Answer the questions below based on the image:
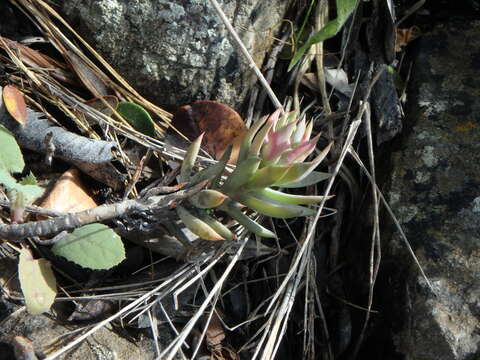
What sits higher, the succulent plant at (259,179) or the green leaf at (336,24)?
the green leaf at (336,24)

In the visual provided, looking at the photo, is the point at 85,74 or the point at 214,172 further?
the point at 85,74

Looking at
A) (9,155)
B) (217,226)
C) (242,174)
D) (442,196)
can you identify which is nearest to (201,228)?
(217,226)

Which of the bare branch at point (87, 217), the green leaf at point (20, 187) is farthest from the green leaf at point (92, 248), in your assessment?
the green leaf at point (20, 187)

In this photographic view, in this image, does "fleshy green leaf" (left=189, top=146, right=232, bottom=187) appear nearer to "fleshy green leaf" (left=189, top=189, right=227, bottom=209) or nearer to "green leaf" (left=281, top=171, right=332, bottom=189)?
"fleshy green leaf" (left=189, top=189, right=227, bottom=209)

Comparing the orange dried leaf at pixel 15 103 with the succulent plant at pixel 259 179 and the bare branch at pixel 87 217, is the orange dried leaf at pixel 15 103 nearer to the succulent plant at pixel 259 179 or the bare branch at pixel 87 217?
the bare branch at pixel 87 217

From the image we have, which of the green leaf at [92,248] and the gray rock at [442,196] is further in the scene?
the gray rock at [442,196]

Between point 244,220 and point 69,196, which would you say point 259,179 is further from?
point 69,196

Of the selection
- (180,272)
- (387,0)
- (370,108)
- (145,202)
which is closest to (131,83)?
(145,202)
